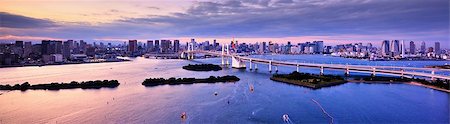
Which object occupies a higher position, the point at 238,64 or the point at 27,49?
the point at 27,49

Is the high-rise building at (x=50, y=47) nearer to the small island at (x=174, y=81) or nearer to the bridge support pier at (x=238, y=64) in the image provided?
the bridge support pier at (x=238, y=64)

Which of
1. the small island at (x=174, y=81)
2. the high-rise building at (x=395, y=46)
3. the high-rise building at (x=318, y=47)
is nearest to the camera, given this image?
the small island at (x=174, y=81)

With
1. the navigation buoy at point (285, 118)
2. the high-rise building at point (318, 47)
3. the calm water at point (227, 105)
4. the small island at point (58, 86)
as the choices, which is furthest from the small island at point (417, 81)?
the high-rise building at point (318, 47)

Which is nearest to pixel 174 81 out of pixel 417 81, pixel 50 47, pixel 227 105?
pixel 227 105

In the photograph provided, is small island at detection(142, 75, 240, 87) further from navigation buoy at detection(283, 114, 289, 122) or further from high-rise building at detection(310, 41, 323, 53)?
high-rise building at detection(310, 41, 323, 53)

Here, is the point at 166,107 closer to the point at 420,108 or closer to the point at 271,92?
the point at 271,92

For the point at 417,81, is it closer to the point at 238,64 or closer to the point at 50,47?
the point at 238,64

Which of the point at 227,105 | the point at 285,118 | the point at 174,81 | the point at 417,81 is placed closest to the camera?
the point at 285,118

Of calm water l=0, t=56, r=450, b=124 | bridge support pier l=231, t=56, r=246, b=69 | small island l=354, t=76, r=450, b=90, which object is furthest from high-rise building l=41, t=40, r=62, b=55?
small island l=354, t=76, r=450, b=90
